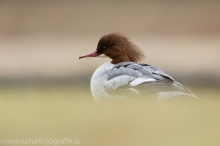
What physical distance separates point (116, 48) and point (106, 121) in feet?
2.76

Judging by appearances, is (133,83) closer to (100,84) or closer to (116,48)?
(100,84)

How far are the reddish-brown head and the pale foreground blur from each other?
457 millimetres

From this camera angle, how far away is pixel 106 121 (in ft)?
7.53

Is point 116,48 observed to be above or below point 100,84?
above

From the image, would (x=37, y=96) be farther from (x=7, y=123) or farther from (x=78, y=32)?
(x=78, y=32)

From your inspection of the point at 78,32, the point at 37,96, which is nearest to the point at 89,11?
the point at 78,32

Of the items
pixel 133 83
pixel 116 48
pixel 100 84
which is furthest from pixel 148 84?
pixel 116 48

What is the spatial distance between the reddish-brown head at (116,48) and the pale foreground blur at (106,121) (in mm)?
457

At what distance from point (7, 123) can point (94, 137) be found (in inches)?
17.5

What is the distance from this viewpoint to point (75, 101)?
2.65m

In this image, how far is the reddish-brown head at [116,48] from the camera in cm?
304

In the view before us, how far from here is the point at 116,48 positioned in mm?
3049

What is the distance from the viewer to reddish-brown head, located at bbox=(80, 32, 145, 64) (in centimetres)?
304

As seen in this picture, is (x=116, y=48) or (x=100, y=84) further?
(x=116, y=48)
